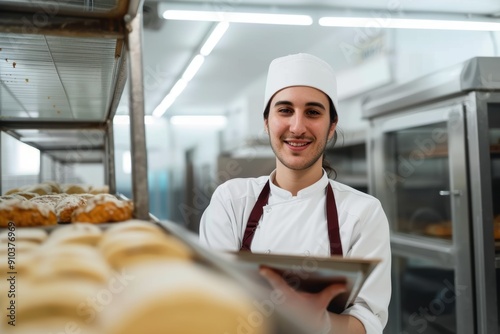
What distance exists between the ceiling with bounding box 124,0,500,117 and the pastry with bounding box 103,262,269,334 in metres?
0.47

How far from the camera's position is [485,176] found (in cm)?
179

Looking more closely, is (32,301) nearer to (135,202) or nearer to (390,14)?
(135,202)

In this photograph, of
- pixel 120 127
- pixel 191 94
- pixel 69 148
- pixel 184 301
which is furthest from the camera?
pixel 191 94

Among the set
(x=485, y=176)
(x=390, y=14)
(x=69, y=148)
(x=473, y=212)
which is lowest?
(x=473, y=212)

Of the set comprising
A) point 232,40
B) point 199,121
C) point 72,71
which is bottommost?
point 72,71

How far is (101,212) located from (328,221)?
0.58m

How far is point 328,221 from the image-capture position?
1.04 metres

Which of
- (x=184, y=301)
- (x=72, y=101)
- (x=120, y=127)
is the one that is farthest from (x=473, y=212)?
(x=184, y=301)

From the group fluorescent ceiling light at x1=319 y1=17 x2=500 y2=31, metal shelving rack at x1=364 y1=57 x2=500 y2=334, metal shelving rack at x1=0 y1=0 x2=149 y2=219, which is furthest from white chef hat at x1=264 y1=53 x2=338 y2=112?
fluorescent ceiling light at x1=319 y1=17 x2=500 y2=31

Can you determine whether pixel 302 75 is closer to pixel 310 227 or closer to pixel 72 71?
pixel 310 227

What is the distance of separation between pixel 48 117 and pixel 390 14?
2542 millimetres

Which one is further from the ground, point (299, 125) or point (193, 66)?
point (193, 66)

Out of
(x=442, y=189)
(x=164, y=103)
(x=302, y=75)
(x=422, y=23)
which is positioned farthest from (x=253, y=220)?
(x=164, y=103)

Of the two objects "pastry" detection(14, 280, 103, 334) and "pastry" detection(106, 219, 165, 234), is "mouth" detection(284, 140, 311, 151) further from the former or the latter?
"pastry" detection(14, 280, 103, 334)
